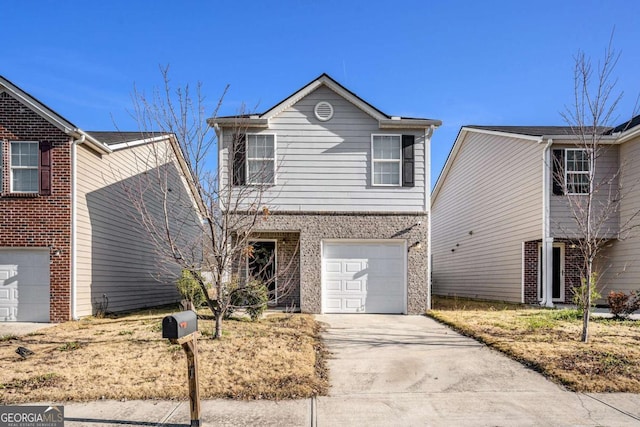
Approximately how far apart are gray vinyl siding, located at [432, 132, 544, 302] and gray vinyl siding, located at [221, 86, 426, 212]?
461 cm

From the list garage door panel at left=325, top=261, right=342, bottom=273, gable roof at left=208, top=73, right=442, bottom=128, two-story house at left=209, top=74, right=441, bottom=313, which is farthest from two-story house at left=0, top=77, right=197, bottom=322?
garage door panel at left=325, top=261, right=342, bottom=273

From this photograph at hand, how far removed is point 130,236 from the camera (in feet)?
49.5

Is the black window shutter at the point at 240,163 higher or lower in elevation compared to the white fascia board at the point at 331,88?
lower

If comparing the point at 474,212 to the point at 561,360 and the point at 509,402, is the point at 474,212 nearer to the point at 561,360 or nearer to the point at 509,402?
the point at 561,360

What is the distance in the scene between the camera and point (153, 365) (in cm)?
Result: 681

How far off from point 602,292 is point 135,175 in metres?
16.5

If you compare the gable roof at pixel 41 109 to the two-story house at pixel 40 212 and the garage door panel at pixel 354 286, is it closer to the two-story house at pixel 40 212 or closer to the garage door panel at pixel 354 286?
the two-story house at pixel 40 212

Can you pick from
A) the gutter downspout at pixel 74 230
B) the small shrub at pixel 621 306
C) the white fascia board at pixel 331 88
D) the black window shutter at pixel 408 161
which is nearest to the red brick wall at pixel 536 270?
the small shrub at pixel 621 306

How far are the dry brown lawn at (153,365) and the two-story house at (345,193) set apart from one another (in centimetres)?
331

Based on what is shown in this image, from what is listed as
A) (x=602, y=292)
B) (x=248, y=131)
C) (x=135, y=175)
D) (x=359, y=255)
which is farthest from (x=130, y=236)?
(x=602, y=292)

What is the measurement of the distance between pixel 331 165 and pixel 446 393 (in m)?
8.06

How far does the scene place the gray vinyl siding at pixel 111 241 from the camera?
12.0 m

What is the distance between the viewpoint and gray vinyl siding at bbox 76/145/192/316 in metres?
12.0

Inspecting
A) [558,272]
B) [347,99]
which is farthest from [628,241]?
[347,99]
